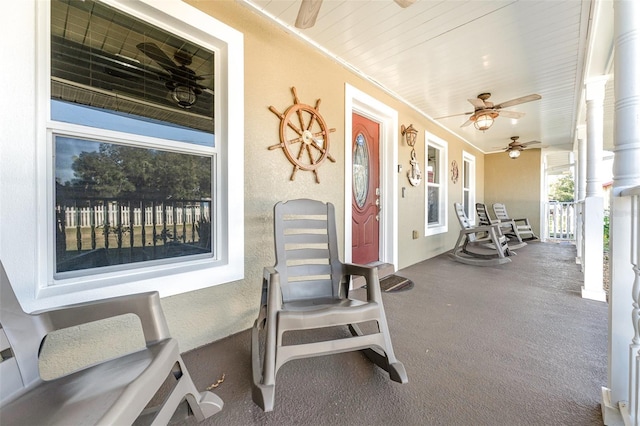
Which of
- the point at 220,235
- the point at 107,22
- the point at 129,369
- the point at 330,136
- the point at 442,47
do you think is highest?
the point at 442,47

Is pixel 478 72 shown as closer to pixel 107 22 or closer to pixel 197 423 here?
pixel 107 22

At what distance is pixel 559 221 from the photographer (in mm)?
7043

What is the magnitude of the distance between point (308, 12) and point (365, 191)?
7.14ft

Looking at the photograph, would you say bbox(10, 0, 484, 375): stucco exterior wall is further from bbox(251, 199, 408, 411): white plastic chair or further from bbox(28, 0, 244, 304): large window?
bbox(251, 199, 408, 411): white plastic chair

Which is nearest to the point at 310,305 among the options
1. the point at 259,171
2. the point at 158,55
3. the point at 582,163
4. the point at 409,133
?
the point at 259,171

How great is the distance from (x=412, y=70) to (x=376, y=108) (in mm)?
576

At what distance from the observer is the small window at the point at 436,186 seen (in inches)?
192

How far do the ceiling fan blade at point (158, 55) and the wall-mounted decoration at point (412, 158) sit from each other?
9.95 ft

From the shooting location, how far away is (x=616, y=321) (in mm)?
1201

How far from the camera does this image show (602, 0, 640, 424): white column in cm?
117

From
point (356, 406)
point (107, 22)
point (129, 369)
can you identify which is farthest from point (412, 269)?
point (107, 22)

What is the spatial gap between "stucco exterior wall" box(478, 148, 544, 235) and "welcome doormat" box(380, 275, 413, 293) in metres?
5.47

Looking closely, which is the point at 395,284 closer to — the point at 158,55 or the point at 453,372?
the point at 453,372

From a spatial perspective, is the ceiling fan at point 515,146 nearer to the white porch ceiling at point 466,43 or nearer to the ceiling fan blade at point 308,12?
the white porch ceiling at point 466,43
